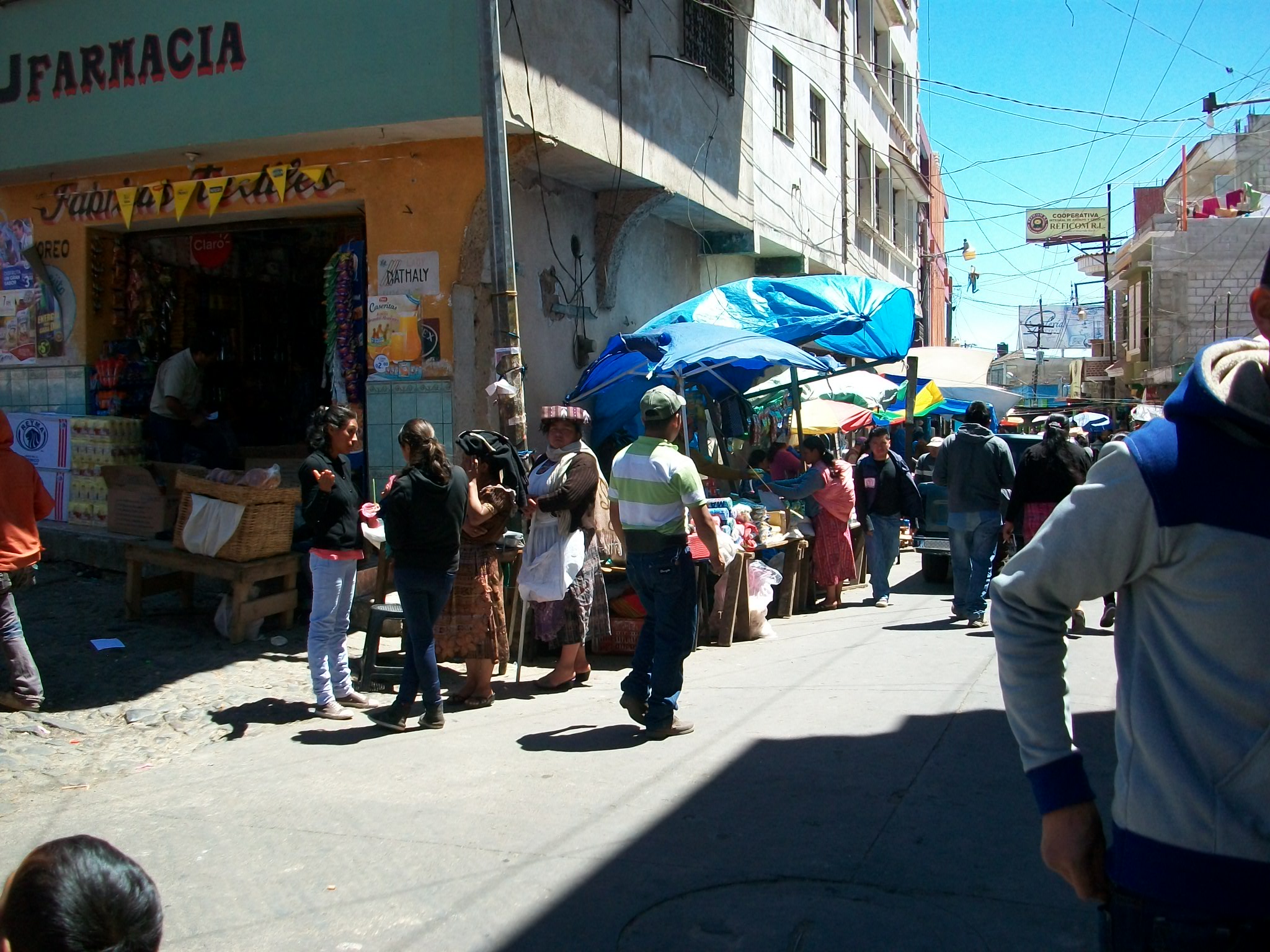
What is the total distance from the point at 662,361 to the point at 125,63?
581 cm

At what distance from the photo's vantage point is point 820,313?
1184 centimetres

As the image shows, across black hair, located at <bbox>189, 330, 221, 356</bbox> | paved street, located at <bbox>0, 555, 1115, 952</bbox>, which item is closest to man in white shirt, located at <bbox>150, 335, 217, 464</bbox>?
black hair, located at <bbox>189, 330, 221, 356</bbox>

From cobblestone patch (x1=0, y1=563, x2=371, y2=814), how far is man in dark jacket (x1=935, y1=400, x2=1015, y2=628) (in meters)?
5.20

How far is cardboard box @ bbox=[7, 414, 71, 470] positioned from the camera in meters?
10.8

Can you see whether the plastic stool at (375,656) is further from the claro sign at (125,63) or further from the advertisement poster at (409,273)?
the claro sign at (125,63)

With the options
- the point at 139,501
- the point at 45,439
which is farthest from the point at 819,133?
the point at 139,501

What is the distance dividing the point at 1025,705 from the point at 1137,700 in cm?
19

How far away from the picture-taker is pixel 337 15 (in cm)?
950

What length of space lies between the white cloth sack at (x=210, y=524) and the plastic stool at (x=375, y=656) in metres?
1.34

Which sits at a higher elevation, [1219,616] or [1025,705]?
[1219,616]

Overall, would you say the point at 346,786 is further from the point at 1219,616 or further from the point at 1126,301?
the point at 1126,301

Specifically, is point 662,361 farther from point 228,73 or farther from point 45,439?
point 45,439

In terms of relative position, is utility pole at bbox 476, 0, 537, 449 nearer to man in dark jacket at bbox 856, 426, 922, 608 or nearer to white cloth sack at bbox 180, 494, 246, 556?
A: white cloth sack at bbox 180, 494, 246, 556

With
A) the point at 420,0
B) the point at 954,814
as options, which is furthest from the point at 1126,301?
the point at 954,814
